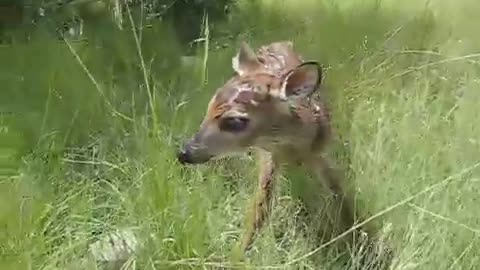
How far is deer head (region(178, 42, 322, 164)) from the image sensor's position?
3.17 m

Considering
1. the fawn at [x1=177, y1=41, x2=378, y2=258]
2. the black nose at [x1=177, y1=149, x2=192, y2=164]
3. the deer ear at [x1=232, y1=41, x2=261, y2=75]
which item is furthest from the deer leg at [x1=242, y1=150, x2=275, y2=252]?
the black nose at [x1=177, y1=149, x2=192, y2=164]

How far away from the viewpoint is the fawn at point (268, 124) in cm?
319

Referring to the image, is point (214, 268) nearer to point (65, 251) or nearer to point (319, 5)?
point (65, 251)

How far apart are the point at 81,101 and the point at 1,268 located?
4.33ft

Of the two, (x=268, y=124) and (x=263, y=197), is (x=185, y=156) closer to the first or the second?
(x=268, y=124)

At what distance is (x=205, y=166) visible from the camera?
388cm

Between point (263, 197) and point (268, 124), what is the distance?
12.2 inches

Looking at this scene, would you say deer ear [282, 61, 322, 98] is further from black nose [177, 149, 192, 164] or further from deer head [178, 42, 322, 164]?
black nose [177, 149, 192, 164]

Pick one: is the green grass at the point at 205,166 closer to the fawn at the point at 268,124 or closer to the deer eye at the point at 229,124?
the fawn at the point at 268,124

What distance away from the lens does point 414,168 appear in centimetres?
375

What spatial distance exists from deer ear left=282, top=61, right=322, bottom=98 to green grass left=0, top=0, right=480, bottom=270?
42cm

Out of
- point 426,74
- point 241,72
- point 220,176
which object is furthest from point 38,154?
point 426,74

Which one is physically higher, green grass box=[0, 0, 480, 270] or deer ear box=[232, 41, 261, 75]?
deer ear box=[232, 41, 261, 75]

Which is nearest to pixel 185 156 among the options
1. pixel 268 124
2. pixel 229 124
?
pixel 229 124
